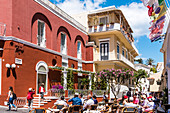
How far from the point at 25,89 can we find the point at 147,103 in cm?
880

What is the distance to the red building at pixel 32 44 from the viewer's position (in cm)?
1422

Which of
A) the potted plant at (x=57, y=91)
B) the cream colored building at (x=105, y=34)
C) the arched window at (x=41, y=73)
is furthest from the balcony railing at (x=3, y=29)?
the cream colored building at (x=105, y=34)

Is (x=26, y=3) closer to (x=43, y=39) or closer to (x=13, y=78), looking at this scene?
(x=43, y=39)

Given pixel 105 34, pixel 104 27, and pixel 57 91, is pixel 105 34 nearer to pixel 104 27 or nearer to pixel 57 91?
pixel 104 27

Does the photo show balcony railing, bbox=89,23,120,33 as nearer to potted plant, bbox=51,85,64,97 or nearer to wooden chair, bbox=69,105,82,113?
potted plant, bbox=51,85,64,97

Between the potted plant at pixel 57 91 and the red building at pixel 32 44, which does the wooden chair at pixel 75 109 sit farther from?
the potted plant at pixel 57 91

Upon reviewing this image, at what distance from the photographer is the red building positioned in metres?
14.2

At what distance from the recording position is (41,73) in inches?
679

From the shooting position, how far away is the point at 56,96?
54.7 feet

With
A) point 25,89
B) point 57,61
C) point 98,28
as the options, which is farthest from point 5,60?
point 98,28

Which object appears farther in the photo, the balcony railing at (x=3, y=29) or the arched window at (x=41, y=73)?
the arched window at (x=41, y=73)

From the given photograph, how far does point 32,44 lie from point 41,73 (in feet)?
8.67

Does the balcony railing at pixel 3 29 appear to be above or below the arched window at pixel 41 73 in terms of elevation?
above

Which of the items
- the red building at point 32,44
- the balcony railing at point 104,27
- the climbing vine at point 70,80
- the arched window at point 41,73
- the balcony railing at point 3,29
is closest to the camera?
the red building at point 32,44
